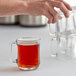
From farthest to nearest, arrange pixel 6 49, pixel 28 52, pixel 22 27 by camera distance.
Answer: pixel 22 27, pixel 6 49, pixel 28 52

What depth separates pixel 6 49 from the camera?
1.41 meters

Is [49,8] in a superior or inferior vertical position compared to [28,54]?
superior

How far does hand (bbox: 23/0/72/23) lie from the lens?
1.14 meters

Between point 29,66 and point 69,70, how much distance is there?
163 millimetres

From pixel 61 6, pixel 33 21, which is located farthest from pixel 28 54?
pixel 33 21

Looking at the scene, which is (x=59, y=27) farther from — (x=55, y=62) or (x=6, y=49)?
(x=6, y=49)

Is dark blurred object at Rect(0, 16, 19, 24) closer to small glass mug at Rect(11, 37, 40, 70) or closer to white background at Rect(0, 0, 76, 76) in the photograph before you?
white background at Rect(0, 0, 76, 76)

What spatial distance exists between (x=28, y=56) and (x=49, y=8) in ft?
0.68

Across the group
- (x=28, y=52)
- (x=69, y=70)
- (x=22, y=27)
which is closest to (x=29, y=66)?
(x=28, y=52)

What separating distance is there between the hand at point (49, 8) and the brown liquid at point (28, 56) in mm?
132

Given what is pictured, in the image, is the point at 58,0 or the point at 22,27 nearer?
the point at 58,0

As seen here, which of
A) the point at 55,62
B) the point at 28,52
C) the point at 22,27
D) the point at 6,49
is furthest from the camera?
the point at 22,27

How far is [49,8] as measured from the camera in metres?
1.14

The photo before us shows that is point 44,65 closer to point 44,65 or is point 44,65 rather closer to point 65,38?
point 44,65
